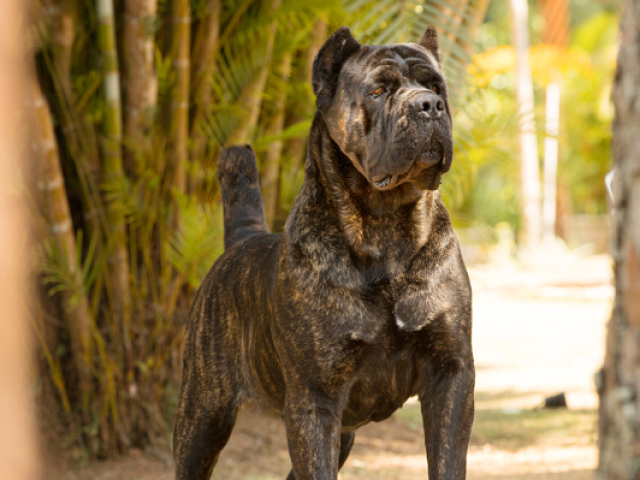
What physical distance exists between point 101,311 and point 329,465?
3.08m

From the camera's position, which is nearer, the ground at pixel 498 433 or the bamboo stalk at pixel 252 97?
the ground at pixel 498 433

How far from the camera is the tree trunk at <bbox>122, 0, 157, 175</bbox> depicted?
4623 millimetres

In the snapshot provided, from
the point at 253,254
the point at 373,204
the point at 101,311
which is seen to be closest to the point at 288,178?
the point at 101,311

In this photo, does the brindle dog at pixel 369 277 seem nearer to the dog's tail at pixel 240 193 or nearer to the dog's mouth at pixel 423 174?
the dog's mouth at pixel 423 174

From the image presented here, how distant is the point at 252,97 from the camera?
5.21m

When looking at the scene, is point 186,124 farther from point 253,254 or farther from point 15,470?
point 15,470

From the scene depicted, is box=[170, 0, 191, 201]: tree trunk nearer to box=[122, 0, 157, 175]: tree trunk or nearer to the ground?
box=[122, 0, 157, 175]: tree trunk

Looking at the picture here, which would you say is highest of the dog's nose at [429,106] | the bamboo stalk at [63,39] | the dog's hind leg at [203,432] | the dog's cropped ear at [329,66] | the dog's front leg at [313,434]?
the bamboo stalk at [63,39]

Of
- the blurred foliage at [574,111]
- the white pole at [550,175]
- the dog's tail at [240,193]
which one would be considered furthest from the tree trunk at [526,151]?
the dog's tail at [240,193]

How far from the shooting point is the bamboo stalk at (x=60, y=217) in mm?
4527

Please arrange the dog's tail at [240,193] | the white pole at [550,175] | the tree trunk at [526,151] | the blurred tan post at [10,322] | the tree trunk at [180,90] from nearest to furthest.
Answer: the blurred tan post at [10,322], the dog's tail at [240,193], the tree trunk at [180,90], the tree trunk at [526,151], the white pole at [550,175]

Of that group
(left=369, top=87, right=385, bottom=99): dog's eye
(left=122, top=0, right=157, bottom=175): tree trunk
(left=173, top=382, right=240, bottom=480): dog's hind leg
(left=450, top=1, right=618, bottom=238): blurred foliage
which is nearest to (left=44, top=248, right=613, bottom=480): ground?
(left=369, top=87, right=385, bottom=99): dog's eye

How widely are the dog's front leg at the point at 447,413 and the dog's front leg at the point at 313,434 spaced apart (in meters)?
0.32

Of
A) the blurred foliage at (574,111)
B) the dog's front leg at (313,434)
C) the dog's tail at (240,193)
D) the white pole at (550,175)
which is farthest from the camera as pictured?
the blurred foliage at (574,111)
